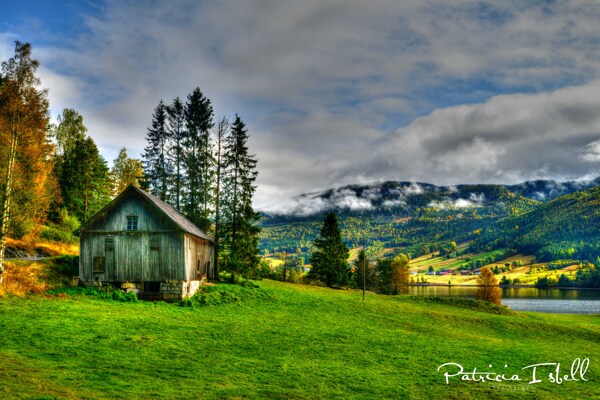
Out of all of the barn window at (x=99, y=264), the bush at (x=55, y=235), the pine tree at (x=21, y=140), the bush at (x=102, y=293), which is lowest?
the bush at (x=102, y=293)

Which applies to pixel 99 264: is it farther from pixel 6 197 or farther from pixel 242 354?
pixel 242 354

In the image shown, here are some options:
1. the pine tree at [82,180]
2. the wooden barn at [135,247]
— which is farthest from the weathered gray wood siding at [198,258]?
the pine tree at [82,180]

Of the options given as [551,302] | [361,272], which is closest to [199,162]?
[361,272]

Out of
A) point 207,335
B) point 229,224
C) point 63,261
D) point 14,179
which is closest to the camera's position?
point 207,335

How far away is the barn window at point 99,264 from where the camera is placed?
4003cm

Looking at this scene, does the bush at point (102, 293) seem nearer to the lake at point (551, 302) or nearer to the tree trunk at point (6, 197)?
the tree trunk at point (6, 197)

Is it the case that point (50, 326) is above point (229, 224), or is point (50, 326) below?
below

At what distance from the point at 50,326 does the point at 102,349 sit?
4.96 metres

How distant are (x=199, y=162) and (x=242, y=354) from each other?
127 ft

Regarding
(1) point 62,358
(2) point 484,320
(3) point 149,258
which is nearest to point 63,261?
(3) point 149,258

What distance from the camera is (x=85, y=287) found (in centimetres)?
3831

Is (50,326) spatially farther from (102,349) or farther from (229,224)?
(229,224)

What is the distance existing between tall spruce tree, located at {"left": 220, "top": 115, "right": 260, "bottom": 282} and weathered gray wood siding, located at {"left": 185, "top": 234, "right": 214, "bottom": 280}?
196 centimetres

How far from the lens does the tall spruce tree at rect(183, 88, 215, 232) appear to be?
54.3 m
